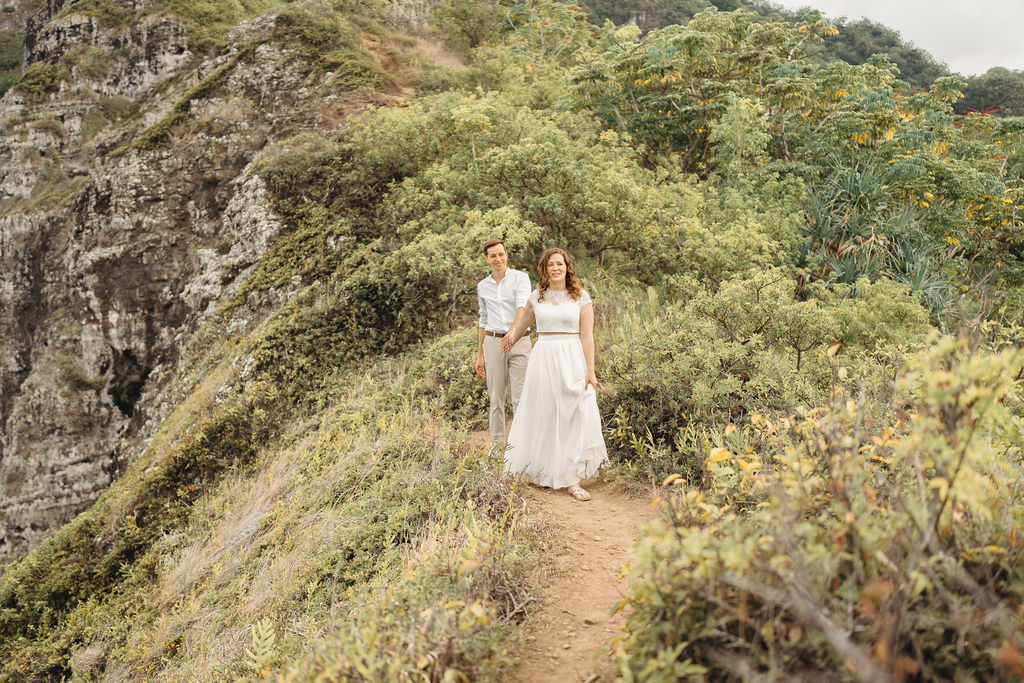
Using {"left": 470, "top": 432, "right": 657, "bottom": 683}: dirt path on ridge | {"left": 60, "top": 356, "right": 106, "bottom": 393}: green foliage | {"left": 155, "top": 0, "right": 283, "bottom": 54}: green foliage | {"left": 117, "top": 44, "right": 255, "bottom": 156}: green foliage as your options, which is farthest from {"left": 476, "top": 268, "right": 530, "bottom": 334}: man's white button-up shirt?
{"left": 155, "top": 0, "right": 283, "bottom": 54}: green foliage

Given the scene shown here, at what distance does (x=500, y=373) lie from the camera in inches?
222

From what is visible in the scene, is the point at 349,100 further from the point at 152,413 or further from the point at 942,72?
the point at 942,72

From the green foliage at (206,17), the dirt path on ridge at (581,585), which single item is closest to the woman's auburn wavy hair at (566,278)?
the dirt path on ridge at (581,585)

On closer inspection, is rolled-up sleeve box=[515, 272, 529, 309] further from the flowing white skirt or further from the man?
the flowing white skirt

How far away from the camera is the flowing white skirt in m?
4.99

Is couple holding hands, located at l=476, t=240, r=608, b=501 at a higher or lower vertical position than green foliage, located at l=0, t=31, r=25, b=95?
lower

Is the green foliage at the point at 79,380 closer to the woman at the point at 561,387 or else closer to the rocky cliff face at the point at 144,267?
the rocky cliff face at the point at 144,267

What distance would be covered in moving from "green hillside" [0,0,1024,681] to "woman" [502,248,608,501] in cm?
52

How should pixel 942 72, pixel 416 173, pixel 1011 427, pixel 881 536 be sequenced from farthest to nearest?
pixel 942 72 < pixel 416 173 < pixel 1011 427 < pixel 881 536


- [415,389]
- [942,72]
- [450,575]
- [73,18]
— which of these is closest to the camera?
[450,575]

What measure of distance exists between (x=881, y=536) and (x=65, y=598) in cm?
863

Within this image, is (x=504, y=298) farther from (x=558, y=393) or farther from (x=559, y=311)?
(x=558, y=393)

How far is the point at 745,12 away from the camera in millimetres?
11711

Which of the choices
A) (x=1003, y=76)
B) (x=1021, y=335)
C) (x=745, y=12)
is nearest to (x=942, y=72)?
(x=1003, y=76)
